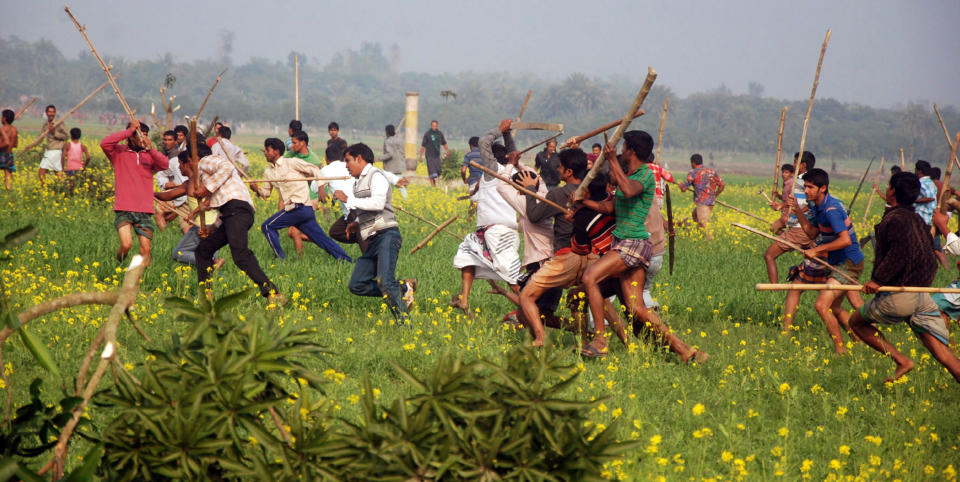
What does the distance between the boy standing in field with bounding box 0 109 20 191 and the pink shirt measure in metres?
7.06

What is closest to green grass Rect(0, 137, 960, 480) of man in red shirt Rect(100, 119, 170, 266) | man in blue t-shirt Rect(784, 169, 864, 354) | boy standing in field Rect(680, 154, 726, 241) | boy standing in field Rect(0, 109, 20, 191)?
man in blue t-shirt Rect(784, 169, 864, 354)

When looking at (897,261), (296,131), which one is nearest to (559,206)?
(897,261)

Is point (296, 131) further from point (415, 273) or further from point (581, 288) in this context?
point (581, 288)

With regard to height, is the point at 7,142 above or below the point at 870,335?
above

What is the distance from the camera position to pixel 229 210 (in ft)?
27.2

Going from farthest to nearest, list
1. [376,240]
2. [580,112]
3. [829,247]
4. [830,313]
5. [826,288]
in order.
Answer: [580,112] → [376,240] → [830,313] → [829,247] → [826,288]

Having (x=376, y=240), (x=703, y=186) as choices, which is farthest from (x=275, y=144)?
(x=703, y=186)

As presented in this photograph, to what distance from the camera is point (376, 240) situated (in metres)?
7.95

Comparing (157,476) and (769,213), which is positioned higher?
(157,476)

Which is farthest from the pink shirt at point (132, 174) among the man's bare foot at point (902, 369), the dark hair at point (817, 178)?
the man's bare foot at point (902, 369)

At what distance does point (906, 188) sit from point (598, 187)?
242cm

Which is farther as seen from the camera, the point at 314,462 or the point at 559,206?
the point at 559,206

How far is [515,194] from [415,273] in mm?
3230

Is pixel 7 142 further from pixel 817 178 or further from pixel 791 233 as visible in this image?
pixel 817 178
